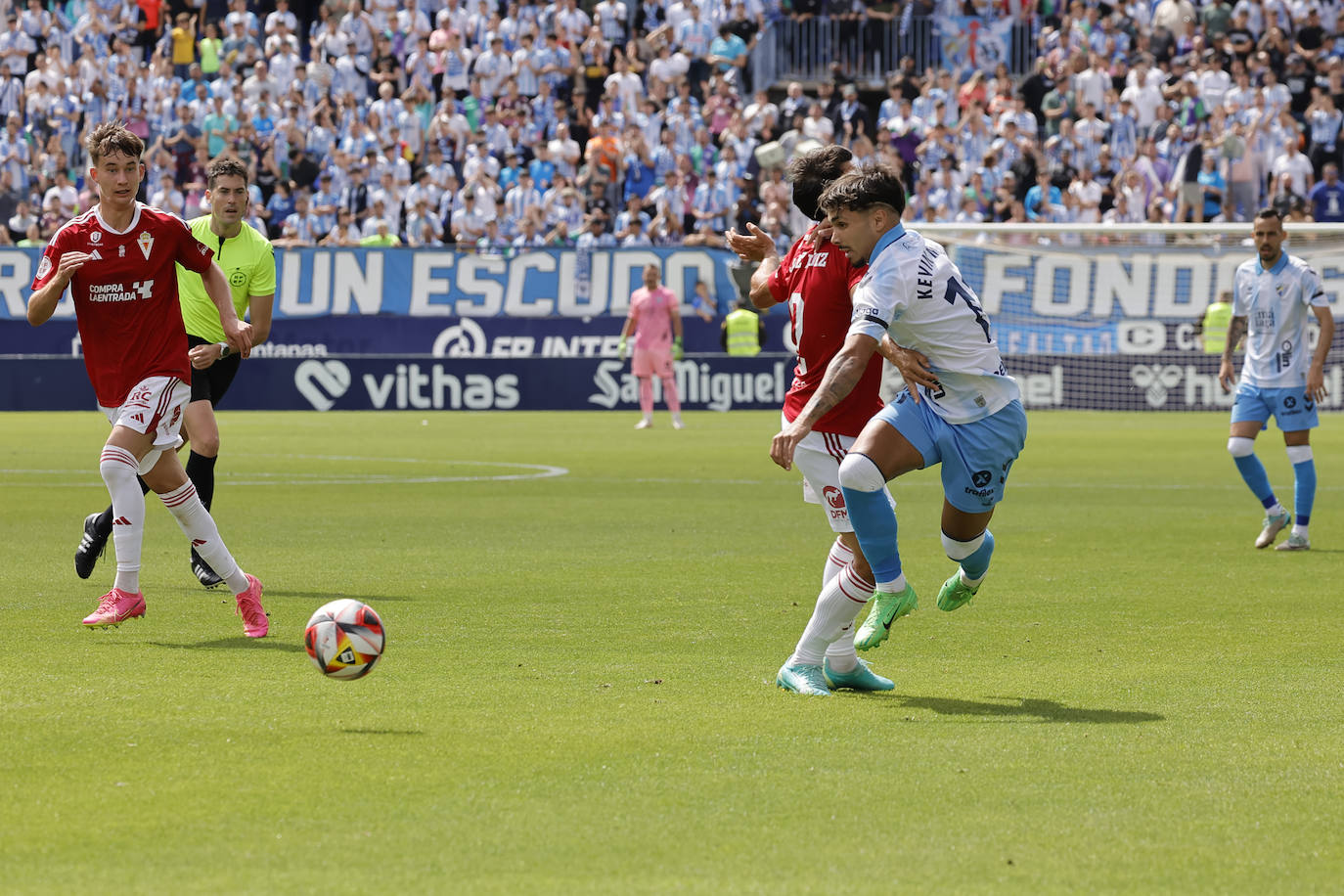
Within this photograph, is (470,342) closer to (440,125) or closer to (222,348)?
(440,125)

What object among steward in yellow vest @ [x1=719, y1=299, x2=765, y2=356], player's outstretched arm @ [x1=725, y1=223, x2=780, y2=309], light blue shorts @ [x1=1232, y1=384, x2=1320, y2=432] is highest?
player's outstretched arm @ [x1=725, y1=223, x2=780, y2=309]

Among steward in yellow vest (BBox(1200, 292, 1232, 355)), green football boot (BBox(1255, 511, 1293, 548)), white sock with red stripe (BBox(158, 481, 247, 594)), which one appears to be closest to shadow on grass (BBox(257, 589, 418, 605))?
white sock with red stripe (BBox(158, 481, 247, 594))

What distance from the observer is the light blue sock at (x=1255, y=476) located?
12.9 meters

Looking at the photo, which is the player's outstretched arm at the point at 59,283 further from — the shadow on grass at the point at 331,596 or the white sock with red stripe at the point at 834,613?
the white sock with red stripe at the point at 834,613

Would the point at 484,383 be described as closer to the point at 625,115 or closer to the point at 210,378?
the point at 625,115

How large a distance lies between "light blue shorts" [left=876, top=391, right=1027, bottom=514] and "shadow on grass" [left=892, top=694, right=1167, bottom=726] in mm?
794

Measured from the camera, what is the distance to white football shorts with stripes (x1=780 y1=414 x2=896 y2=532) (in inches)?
283

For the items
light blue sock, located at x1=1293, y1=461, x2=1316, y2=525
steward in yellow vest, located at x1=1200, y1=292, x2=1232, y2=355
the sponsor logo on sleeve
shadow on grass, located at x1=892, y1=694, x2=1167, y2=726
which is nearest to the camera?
shadow on grass, located at x1=892, y1=694, x2=1167, y2=726

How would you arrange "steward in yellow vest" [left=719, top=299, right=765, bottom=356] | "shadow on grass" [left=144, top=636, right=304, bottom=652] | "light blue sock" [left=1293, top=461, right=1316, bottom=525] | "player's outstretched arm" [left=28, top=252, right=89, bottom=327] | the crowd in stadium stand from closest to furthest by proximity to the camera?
"shadow on grass" [left=144, top=636, right=304, bottom=652], "player's outstretched arm" [left=28, top=252, right=89, bottom=327], "light blue sock" [left=1293, top=461, right=1316, bottom=525], "steward in yellow vest" [left=719, top=299, right=765, bottom=356], the crowd in stadium stand

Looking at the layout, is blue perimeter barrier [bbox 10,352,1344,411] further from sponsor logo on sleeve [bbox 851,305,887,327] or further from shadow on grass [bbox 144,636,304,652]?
sponsor logo on sleeve [bbox 851,305,887,327]

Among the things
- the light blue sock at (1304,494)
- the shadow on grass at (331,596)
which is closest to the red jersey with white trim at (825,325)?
the shadow on grass at (331,596)

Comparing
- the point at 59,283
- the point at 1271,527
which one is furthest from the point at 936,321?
the point at 1271,527

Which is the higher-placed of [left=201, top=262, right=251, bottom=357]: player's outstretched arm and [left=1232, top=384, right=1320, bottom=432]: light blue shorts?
[left=201, top=262, right=251, bottom=357]: player's outstretched arm

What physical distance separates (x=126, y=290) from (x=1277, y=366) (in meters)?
8.10
